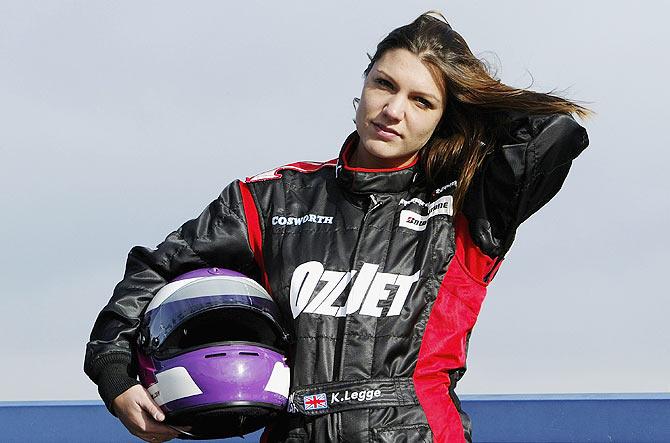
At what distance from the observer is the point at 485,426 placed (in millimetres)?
5113

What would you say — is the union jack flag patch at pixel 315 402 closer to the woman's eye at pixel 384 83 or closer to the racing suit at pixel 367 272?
the racing suit at pixel 367 272

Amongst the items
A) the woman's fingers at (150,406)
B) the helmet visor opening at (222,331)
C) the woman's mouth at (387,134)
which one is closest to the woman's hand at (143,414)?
the woman's fingers at (150,406)

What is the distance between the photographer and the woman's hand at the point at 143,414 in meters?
2.86

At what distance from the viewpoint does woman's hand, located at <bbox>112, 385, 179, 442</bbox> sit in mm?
2857

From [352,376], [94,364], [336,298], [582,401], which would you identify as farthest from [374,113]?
[582,401]

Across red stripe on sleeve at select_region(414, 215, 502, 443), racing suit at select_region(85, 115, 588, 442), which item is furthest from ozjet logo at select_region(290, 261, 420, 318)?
red stripe on sleeve at select_region(414, 215, 502, 443)

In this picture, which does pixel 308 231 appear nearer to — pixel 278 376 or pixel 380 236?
pixel 380 236

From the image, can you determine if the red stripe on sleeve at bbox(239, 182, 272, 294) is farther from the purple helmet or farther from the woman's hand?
the woman's hand

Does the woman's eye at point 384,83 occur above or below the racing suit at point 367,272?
above

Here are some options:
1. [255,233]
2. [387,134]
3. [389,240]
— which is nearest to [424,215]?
[389,240]

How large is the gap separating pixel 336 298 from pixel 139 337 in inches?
21.7

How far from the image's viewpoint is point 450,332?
114 inches

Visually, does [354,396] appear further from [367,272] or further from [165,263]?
[165,263]

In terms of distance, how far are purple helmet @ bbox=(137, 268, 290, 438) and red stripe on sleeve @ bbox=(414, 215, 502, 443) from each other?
0.37m
